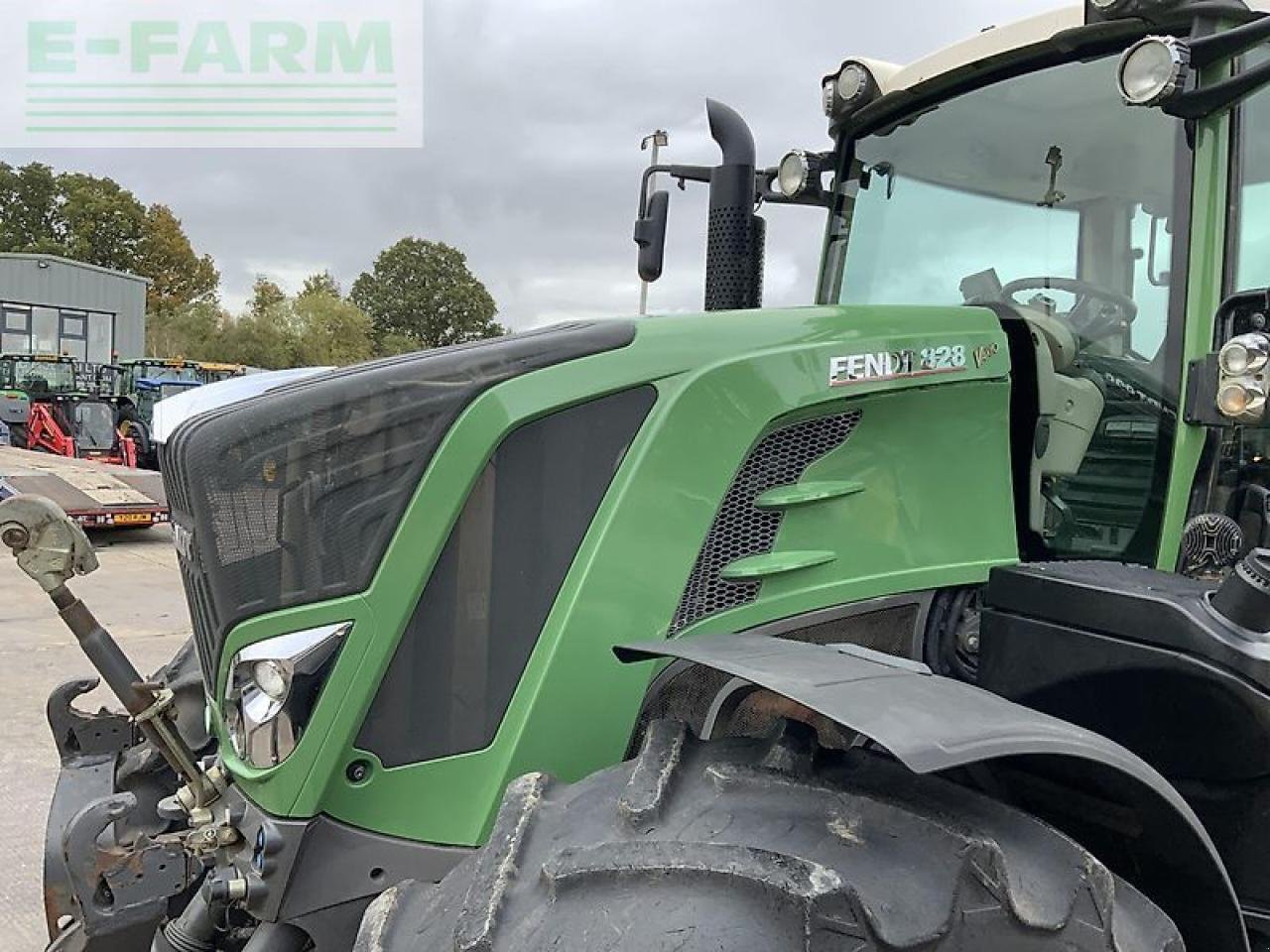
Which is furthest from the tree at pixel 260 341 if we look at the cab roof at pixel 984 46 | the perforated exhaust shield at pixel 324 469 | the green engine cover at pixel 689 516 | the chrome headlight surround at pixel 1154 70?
the chrome headlight surround at pixel 1154 70

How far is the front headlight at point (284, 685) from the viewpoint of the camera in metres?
1.86

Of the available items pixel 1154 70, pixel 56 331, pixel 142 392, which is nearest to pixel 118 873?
pixel 1154 70

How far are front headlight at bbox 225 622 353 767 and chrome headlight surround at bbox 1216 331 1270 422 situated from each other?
1574mm

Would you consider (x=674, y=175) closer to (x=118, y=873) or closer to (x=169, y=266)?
(x=118, y=873)

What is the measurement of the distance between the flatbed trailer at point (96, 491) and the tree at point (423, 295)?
147ft

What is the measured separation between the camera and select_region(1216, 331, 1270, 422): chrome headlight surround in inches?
78.6

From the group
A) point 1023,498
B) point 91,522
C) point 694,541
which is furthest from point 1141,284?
point 91,522

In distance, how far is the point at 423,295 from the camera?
58625 millimetres

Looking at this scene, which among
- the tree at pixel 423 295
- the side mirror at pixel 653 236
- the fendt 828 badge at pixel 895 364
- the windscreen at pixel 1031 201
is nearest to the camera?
the fendt 828 badge at pixel 895 364

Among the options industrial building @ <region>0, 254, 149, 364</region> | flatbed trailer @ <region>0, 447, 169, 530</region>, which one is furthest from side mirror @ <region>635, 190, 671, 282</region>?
industrial building @ <region>0, 254, 149, 364</region>

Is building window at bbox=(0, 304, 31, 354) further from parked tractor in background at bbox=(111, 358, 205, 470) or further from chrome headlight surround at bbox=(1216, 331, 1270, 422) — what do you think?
chrome headlight surround at bbox=(1216, 331, 1270, 422)

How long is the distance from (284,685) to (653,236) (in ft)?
6.00

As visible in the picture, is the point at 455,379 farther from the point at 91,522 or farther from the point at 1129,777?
the point at 91,522

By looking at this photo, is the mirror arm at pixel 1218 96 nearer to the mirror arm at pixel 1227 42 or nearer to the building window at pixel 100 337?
the mirror arm at pixel 1227 42
